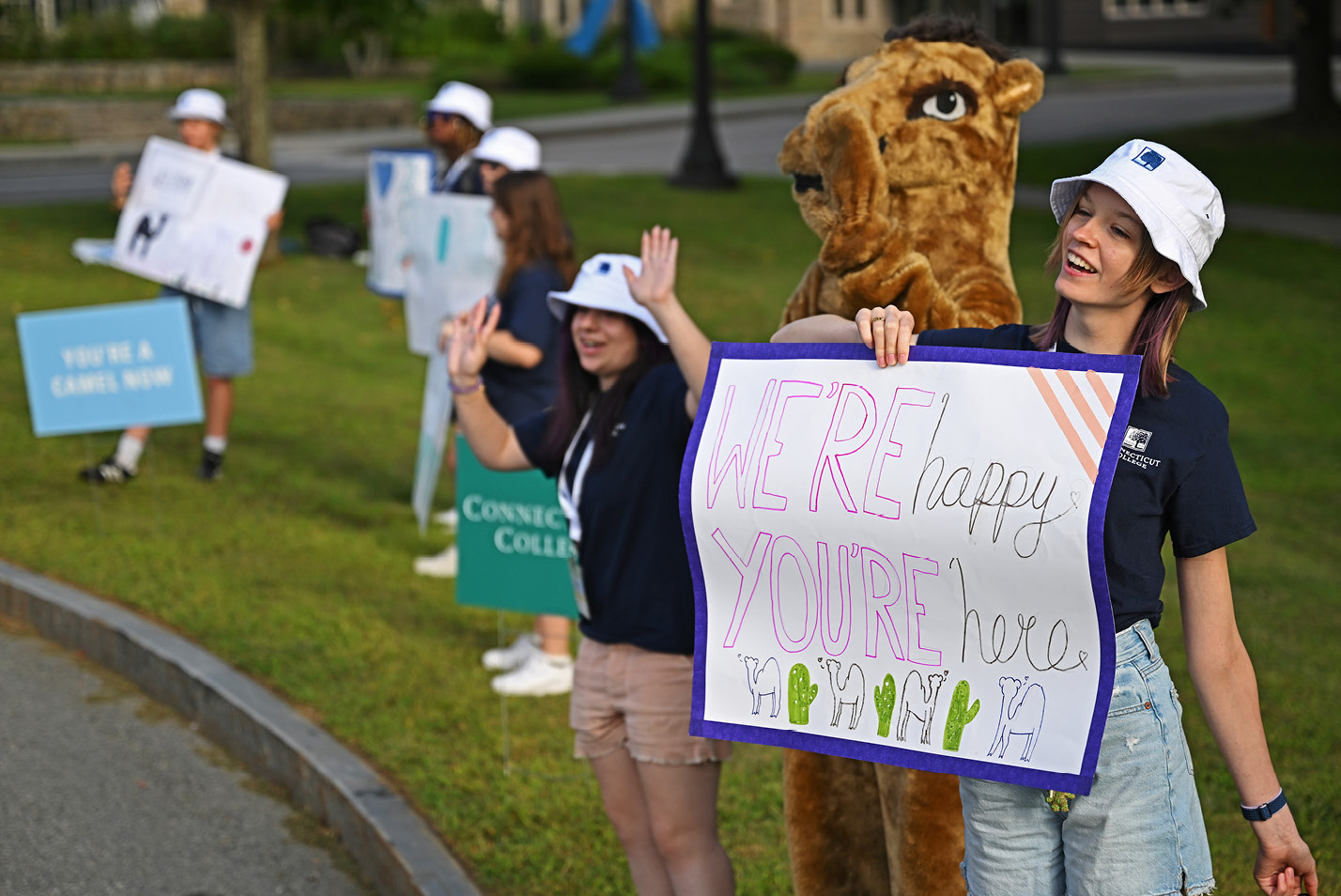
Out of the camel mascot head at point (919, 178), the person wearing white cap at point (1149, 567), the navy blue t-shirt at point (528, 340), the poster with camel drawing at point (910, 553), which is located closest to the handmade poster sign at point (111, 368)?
the navy blue t-shirt at point (528, 340)

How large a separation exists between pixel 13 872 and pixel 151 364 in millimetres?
3534

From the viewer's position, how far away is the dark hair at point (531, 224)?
5.92 metres

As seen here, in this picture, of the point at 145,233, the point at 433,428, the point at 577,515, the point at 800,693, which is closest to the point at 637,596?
the point at 577,515

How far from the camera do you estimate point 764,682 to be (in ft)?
9.84

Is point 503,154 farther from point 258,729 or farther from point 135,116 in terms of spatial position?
point 135,116

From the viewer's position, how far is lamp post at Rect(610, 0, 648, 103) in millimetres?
34188

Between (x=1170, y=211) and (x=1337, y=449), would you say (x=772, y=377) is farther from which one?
(x=1337, y=449)

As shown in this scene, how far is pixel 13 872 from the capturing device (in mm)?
4949

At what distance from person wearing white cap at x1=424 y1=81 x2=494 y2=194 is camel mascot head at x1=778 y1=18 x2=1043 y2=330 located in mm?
3616

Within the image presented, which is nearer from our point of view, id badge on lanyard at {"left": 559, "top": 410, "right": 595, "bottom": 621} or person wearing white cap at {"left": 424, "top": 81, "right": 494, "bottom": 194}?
id badge on lanyard at {"left": 559, "top": 410, "right": 595, "bottom": 621}

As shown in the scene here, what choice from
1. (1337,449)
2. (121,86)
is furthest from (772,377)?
(121,86)

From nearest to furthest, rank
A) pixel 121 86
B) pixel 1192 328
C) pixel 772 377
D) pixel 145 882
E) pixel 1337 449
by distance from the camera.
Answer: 1. pixel 772 377
2. pixel 145 882
3. pixel 1337 449
4. pixel 1192 328
5. pixel 121 86

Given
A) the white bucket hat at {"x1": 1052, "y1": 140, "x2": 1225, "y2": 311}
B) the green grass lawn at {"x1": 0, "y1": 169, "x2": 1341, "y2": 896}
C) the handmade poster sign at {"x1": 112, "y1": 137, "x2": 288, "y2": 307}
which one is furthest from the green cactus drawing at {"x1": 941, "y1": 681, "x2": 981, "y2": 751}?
the handmade poster sign at {"x1": 112, "y1": 137, "x2": 288, "y2": 307}

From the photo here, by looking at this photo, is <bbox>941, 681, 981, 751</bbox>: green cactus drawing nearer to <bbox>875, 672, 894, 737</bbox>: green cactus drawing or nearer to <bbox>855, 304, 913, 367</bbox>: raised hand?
<bbox>875, 672, 894, 737</bbox>: green cactus drawing
